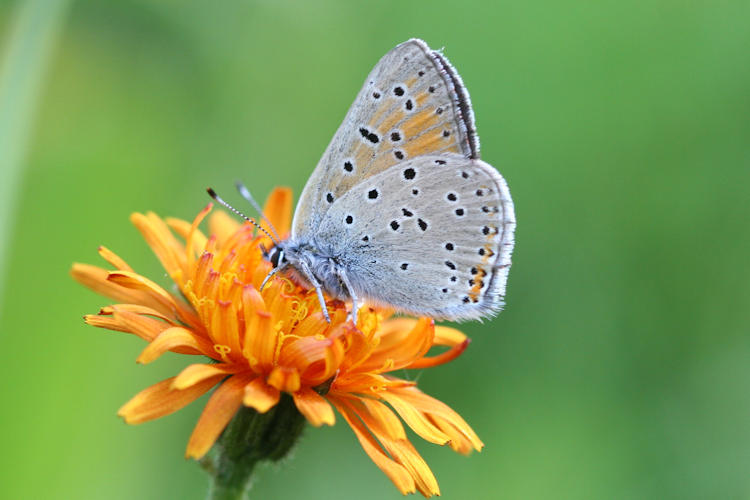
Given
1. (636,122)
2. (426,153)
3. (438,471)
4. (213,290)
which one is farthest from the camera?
(636,122)

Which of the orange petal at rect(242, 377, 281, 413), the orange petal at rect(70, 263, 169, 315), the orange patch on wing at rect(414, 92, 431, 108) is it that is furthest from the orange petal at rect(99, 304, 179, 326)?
the orange patch on wing at rect(414, 92, 431, 108)

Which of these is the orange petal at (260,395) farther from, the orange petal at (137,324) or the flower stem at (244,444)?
the orange petal at (137,324)

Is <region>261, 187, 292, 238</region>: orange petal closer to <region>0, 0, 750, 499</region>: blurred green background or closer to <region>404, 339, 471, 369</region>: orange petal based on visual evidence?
<region>0, 0, 750, 499</region>: blurred green background

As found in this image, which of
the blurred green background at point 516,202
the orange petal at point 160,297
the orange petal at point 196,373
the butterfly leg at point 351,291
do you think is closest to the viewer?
the orange petal at point 196,373

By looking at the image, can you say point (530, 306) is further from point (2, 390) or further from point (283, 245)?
point (2, 390)

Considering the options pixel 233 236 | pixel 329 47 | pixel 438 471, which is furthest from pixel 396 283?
pixel 329 47

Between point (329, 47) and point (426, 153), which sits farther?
point (329, 47)

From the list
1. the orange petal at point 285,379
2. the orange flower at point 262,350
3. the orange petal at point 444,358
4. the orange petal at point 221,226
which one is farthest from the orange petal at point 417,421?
the orange petal at point 221,226
